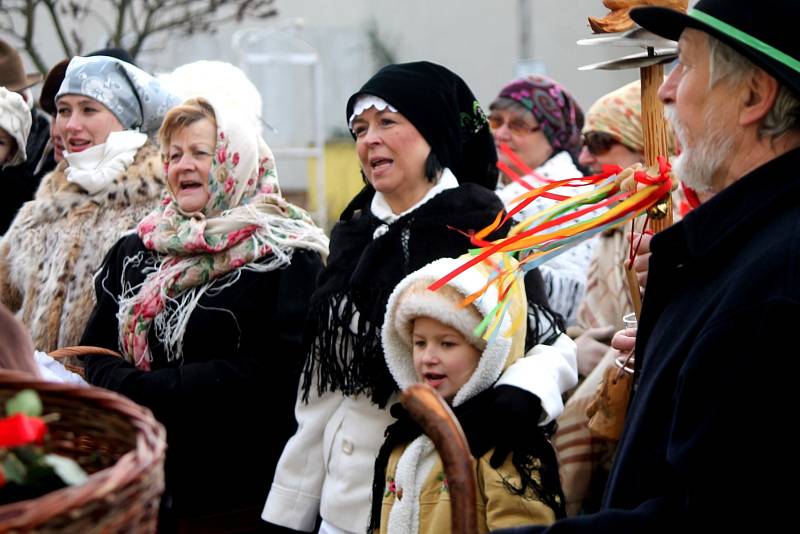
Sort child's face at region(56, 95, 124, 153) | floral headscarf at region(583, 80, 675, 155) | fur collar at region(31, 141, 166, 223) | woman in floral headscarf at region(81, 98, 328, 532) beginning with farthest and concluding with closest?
floral headscarf at region(583, 80, 675, 155)
child's face at region(56, 95, 124, 153)
fur collar at region(31, 141, 166, 223)
woman in floral headscarf at region(81, 98, 328, 532)

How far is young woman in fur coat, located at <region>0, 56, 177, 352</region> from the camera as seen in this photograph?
436cm

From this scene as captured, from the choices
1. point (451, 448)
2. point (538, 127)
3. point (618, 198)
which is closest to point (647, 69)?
point (618, 198)

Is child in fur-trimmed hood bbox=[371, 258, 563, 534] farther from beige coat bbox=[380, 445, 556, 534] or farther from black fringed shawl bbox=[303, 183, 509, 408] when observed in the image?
black fringed shawl bbox=[303, 183, 509, 408]

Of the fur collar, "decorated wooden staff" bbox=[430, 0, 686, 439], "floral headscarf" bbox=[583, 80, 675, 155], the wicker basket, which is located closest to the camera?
the wicker basket

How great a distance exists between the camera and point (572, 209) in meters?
2.67

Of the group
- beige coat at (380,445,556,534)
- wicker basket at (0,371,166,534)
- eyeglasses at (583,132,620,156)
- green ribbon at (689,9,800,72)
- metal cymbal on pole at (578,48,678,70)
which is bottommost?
beige coat at (380,445,556,534)

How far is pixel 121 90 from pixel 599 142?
2063mm

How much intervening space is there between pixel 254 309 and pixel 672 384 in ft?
6.86

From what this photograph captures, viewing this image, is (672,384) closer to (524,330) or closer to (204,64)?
(524,330)

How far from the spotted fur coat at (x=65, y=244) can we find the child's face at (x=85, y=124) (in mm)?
163

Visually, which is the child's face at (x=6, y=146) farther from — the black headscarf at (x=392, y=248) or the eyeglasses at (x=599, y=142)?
the eyeglasses at (x=599, y=142)

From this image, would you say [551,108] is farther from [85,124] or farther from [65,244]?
[65,244]

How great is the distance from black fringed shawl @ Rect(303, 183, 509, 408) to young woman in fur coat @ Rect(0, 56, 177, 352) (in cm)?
128

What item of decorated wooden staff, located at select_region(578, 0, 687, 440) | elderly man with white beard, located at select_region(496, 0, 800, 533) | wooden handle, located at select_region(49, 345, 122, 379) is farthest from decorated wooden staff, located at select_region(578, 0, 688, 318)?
wooden handle, located at select_region(49, 345, 122, 379)
